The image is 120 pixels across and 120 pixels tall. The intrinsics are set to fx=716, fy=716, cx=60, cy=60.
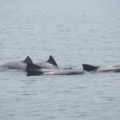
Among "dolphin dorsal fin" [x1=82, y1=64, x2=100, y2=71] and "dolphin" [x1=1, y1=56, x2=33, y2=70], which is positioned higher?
"dolphin" [x1=1, y1=56, x2=33, y2=70]

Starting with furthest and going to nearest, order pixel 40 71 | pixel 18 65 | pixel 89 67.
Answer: pixel 18 65
pixel 89 67
pixel 40 71

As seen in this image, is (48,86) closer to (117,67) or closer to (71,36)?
(117,67)

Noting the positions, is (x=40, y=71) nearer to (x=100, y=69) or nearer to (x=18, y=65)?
(x=18, y=65)

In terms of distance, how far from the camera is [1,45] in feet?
166

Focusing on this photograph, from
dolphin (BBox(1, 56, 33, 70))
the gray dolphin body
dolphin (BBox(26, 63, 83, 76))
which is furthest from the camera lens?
dolphin (BBox(1, 56, 33, 70))

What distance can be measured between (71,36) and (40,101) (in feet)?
114

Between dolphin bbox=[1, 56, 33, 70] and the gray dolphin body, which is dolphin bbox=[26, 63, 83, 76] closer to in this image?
the gray dolphin body

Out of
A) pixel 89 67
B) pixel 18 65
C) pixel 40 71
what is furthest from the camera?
pixel 18 65

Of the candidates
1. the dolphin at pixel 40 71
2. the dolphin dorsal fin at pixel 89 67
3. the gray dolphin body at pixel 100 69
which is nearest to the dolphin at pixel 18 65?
the dolphin at pixel 40 71

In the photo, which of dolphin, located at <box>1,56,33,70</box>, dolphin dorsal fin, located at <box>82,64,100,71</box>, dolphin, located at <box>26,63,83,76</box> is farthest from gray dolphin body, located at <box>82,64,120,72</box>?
dolphin, located at <box>1,56,33,70</box>

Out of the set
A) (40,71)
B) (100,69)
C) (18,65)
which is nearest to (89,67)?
(100,69)

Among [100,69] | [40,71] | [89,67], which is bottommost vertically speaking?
[100,69]

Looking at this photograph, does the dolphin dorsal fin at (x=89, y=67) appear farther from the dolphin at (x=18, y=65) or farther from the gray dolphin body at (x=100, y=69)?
the dolphin at (x=18, y=65)

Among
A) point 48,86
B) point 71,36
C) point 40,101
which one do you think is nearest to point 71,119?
point 40,101
